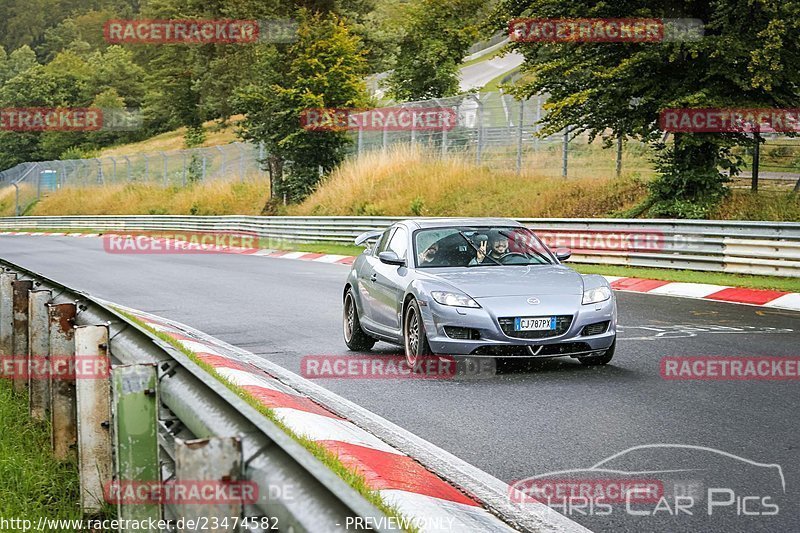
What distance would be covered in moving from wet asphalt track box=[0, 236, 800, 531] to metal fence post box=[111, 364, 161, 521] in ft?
7.20

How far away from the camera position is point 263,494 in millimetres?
2531

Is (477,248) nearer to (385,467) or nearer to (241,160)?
(385,467)

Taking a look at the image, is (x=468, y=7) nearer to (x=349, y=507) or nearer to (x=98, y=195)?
(x=98, y=195)

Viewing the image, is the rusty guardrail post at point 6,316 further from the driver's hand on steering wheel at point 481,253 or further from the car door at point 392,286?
the driver's hand on steering wheel at point 481,253

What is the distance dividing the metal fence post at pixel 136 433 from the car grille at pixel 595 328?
19.8 ft

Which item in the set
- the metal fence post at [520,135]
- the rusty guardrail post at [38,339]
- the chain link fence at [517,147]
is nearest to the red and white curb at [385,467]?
the rusty guardrail post at [38,339]

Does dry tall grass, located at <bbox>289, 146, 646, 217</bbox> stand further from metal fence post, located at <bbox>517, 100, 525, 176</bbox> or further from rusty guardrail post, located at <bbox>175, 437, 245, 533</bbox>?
rusty guardrail post, located at <bbox>175, 437, 245, 533</bbox>

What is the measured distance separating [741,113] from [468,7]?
52740 millimetres

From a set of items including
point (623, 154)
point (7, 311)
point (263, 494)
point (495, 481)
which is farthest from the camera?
point (623, 154)

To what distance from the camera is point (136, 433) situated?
142 inches

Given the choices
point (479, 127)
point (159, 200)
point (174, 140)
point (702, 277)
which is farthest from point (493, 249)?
point (174, 140)

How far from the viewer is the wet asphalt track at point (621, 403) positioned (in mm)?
5660

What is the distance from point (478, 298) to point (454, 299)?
0.67 feet

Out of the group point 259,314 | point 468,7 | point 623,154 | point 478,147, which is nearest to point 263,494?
point 259,314
